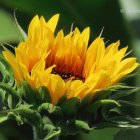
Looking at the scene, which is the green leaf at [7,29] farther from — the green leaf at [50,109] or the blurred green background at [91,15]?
the green leaf at [50,109]

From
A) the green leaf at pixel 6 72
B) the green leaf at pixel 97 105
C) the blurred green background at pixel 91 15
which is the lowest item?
the green leaf at pixel 97 105

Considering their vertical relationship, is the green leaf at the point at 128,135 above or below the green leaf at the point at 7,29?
below

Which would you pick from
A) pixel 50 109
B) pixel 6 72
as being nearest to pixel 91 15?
pixel 6 72

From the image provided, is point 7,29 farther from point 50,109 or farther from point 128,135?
point 50,109

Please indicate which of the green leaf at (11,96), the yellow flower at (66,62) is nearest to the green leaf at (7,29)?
the yellow flower at (66,62)

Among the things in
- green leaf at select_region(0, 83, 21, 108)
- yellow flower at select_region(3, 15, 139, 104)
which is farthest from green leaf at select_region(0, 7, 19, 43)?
green leaf at select_region(0, 83, 21, 108)

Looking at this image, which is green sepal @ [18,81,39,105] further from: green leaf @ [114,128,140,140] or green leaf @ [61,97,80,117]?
green leaf @ [114,128,140,140]

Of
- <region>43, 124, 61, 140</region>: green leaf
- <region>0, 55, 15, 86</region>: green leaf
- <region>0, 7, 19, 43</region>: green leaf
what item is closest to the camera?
<region>43, 124, 61, 140</region>: green leaf

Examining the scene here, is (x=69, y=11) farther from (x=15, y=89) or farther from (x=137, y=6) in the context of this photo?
(x=15, y=89)

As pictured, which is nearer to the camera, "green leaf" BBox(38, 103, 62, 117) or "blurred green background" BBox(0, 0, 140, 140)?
"green leaf" BBox(38, 103, 62, 117)
